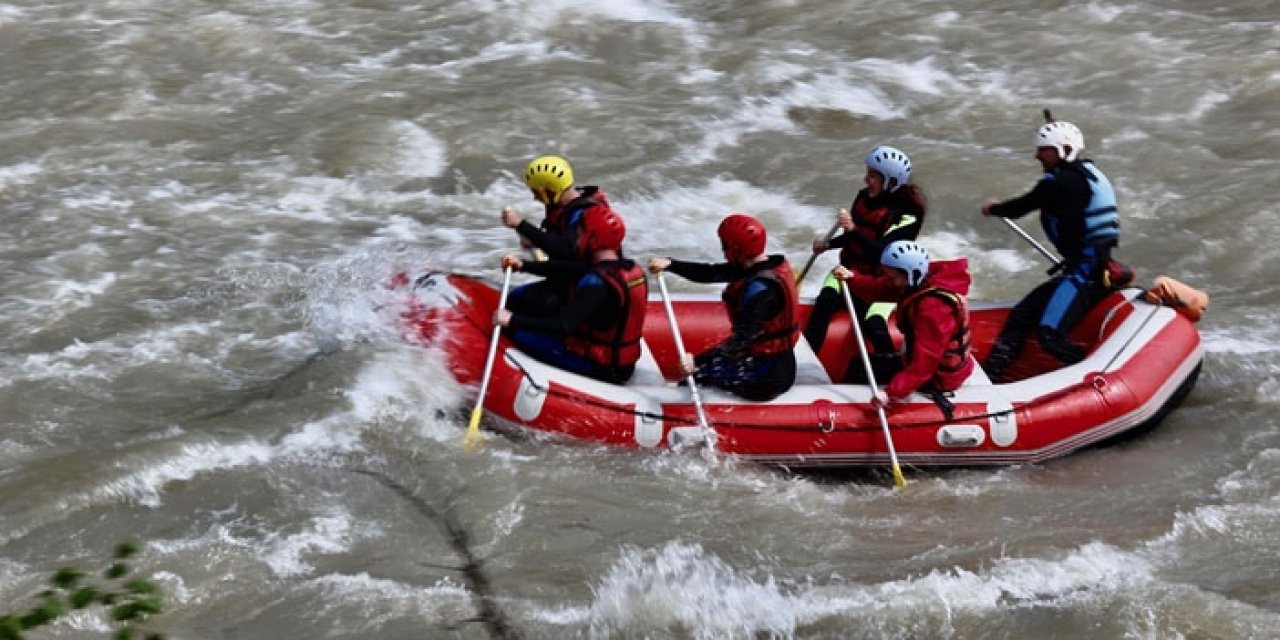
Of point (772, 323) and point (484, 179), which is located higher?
point (772, 323)

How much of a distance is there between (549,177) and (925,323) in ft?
6.79

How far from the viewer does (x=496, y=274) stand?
977 cm

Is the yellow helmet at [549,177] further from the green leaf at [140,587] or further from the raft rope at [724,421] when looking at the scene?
the green leaf at [140,587]

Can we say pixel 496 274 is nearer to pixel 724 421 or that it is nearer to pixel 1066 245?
pixel 724 421

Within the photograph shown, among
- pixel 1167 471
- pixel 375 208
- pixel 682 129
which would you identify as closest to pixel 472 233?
pixel 375 208

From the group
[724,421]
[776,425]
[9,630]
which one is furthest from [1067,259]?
[9,630]

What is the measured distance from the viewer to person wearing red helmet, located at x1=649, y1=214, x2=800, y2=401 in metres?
6.78

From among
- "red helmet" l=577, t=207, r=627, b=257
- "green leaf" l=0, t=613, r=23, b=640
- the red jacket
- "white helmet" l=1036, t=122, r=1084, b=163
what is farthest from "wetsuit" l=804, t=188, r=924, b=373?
"green leaf" l=0, t=613, r=23, b=640

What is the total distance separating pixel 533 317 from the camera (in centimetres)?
751

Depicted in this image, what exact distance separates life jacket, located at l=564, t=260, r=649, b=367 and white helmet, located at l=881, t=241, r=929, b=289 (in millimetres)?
Result: 1193

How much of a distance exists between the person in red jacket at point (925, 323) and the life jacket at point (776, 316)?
19.1 inches

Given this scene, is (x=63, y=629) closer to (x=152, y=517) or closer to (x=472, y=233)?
(x=152, y=517)

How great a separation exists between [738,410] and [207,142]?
6.76m

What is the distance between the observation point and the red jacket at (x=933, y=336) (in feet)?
22.2
